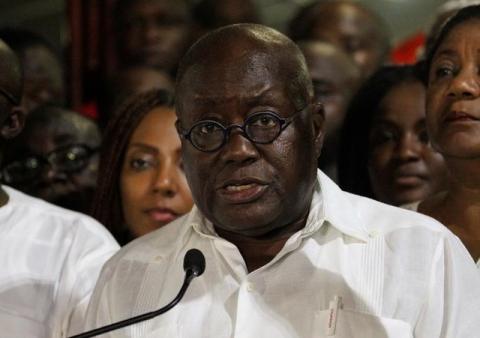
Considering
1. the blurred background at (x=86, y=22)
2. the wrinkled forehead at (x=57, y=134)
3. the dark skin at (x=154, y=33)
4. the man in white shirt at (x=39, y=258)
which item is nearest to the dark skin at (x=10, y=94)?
the man in white shirt at (x=39, y=258)

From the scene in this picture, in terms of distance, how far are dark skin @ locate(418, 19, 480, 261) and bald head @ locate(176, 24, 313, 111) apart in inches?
17.5

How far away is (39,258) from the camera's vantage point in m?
2.78

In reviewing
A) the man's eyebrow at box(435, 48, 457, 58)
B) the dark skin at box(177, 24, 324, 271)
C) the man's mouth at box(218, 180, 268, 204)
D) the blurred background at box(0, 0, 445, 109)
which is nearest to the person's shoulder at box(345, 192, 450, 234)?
the dark skin at box(177, 24, 324, 271)

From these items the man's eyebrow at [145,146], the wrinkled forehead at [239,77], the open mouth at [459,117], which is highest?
the wrinkled forehead at [239,77]

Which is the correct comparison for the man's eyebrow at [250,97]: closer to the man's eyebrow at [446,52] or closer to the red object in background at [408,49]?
the man's eyebrow at [446,52]

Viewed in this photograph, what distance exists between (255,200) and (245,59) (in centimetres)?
28

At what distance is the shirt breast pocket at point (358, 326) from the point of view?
2.14m

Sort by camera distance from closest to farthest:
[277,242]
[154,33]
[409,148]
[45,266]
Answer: [277,242] → [45,266] → [409,148] → [154,33]

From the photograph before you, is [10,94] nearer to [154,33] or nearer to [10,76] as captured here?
[10,76]

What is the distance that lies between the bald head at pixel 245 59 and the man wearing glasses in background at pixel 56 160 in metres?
1.24

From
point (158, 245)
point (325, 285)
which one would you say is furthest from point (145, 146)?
point (325, 285)

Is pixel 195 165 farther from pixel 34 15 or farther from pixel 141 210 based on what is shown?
pixel 34 15

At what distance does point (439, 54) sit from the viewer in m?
2.76

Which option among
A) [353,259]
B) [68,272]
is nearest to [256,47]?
[353,259]
